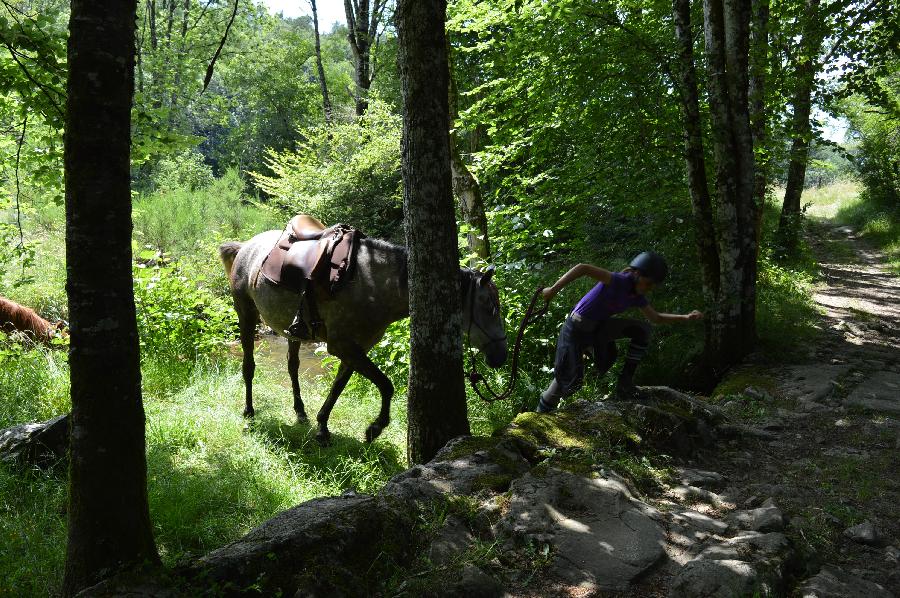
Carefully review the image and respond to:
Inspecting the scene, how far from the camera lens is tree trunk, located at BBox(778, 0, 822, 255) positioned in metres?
7.55

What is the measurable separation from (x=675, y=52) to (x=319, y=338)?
527 centimetres

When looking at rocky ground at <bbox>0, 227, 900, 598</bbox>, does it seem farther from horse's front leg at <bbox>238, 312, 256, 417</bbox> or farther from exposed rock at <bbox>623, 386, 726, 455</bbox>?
horse's front leg at <bbox>238, 312, 256, 417</bbox>

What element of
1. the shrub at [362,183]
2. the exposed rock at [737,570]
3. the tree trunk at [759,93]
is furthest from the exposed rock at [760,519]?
the shrub at [362,183]

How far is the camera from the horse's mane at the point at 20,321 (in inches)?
340

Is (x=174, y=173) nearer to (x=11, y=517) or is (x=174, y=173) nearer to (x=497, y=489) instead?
(x=11, y=517)

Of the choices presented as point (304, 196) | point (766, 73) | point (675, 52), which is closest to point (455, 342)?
point (675, 52)

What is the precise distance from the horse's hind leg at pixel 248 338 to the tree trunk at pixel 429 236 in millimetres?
3487

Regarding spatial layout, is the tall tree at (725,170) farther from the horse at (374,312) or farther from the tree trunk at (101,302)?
the tree trunk at (101,302)

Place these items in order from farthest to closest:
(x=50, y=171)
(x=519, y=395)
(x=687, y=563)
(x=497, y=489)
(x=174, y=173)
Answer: (x=174, y=173), (x=519, y=395), (x=50, y=171), (x=497, y=489), (x=687, y=563)

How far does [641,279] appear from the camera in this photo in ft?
17.2

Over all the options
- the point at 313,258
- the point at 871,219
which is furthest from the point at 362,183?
the point at 871,219

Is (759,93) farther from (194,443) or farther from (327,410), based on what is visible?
(194,443)

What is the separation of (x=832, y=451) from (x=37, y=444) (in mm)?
6515

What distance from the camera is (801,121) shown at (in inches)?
360
